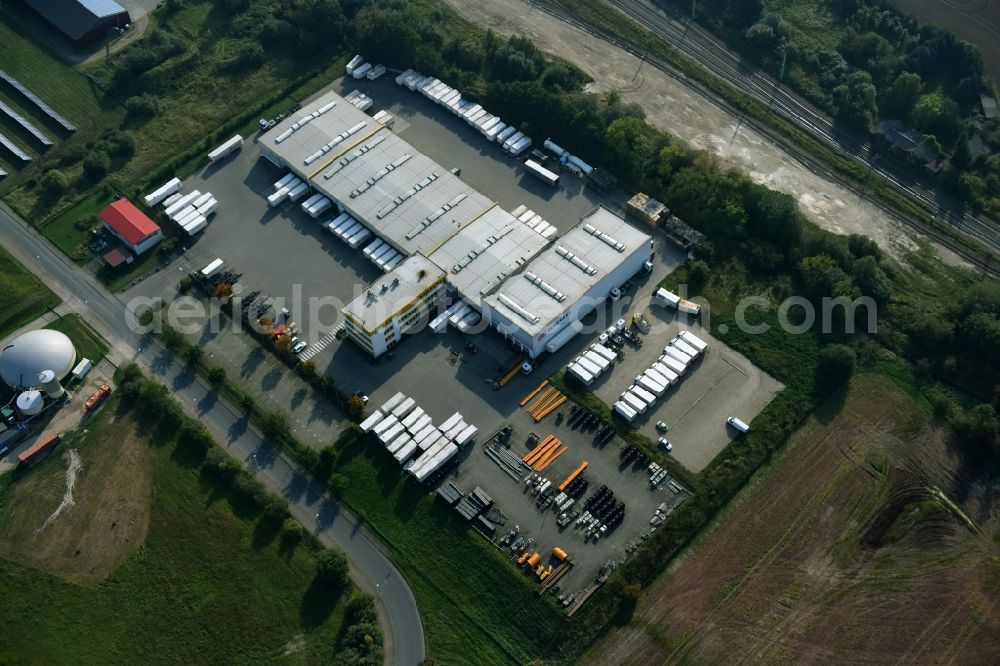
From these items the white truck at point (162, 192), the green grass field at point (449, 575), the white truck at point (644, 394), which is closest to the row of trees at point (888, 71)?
the white truck at point (644, 394)

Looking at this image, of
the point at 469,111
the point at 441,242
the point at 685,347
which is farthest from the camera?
the point at 469,111

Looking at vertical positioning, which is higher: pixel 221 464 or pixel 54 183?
pixel 54 183

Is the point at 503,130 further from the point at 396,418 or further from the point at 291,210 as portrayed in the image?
the point at 396,418

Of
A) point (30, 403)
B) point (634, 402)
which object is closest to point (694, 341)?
point (634, 402)

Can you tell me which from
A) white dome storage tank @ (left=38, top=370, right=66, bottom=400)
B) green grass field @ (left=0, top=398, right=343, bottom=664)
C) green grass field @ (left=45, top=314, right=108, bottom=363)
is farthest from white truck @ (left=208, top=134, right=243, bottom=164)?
green grass field @ (left=0, top=398, right=343, bottom=664)

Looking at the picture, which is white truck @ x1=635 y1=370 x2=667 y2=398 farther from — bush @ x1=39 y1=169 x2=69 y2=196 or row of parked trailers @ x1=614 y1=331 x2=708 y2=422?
bush @ x1=39 y1=169 x2=69 y2=196

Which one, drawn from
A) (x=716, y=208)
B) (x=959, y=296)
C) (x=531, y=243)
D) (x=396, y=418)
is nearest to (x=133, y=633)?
(x=396, y=418)

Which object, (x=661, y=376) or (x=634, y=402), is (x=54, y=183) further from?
(x=661, y=376)
